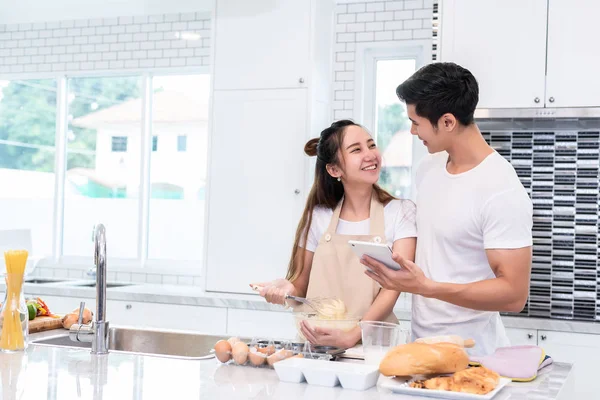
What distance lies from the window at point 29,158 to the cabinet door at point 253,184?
6.64ft

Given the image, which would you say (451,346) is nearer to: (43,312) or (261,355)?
(261,355)

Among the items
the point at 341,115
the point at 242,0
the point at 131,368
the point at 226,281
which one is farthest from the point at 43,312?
the point at 341,115

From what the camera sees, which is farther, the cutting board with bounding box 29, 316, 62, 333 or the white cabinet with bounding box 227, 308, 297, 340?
the white cabinet with bounding box 227, 308, 297, 340

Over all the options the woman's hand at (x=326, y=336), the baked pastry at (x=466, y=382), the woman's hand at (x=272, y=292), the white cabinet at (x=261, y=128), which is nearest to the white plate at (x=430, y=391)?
the baked pastry at (x=466, y=382)

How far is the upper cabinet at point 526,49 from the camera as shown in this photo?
11.8ft

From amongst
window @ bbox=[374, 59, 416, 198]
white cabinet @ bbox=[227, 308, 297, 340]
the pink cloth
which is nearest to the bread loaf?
the pink cloth

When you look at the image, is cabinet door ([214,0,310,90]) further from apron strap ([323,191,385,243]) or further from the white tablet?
the white tablet

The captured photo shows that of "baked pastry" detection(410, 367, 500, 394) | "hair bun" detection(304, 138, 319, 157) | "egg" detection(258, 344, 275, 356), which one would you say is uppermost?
"hair bun" detection(304, 138, 319, 157)

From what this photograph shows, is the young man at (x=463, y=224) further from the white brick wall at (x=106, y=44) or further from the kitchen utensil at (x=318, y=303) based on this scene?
the white brick wall at (x=106, y=44)

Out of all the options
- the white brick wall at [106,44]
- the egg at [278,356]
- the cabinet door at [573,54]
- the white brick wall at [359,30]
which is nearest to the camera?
the egg at [278,356]

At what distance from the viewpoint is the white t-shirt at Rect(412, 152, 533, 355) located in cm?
232

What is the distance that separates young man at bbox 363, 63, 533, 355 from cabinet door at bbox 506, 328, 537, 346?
3.87 feet

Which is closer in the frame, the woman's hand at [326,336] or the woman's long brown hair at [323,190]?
the woman's hand at [326,336]

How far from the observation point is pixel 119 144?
225 inches
